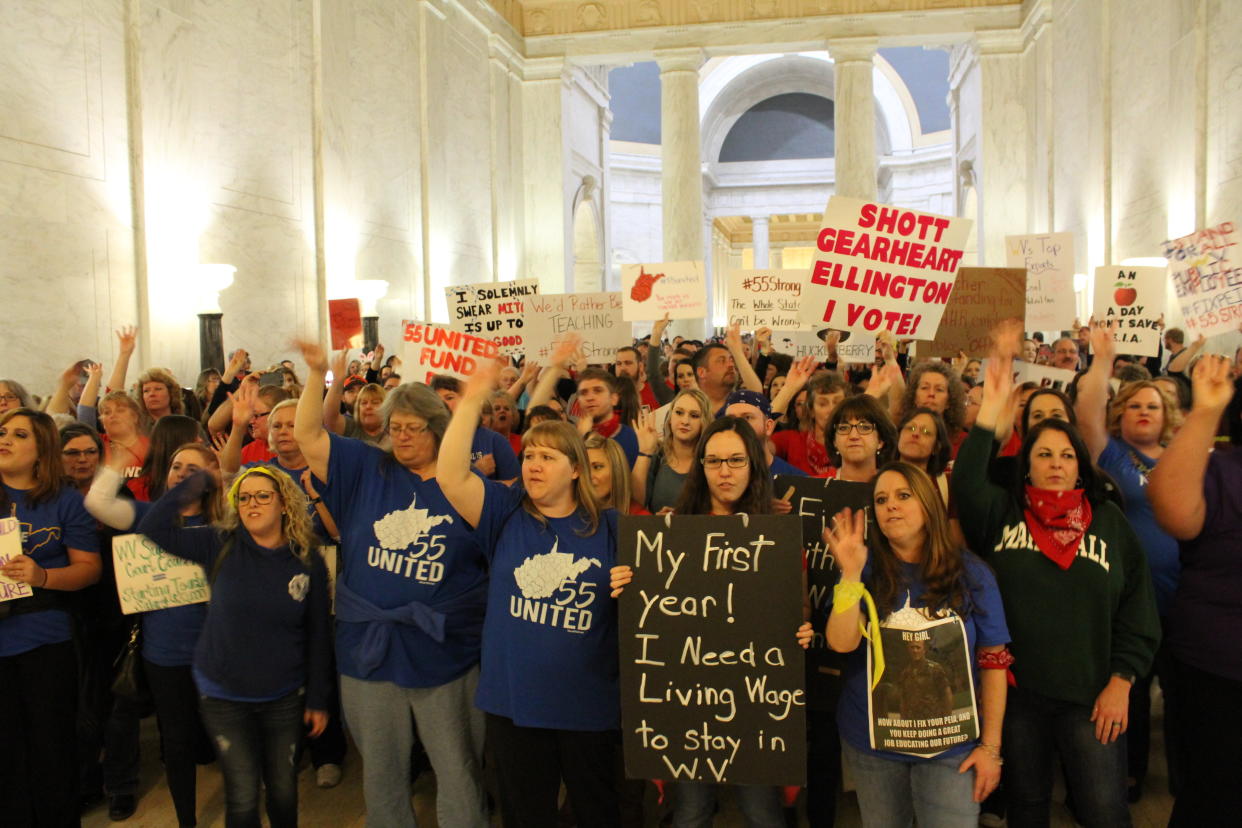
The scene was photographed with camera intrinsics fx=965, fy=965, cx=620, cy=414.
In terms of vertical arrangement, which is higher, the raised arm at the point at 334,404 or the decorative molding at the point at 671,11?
the decorative molding at the point at 671,11

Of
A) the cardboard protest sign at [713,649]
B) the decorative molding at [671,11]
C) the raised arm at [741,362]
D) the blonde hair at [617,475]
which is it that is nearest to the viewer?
the cardboard protest sign at [713,649]

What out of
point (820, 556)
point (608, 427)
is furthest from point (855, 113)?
point (820, 556)

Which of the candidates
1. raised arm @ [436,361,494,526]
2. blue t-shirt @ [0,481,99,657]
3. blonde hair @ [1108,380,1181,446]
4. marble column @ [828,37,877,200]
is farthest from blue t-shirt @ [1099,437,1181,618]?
marble column @ [828,37,877,200]

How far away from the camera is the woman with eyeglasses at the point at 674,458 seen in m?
4.84

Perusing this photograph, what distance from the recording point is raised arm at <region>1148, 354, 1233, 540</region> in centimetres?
330

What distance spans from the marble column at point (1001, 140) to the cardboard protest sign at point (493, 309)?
47.0 feet

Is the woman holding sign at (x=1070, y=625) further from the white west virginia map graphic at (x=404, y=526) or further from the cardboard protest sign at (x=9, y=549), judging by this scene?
the cardboard protest sign at (x=9, y=549)

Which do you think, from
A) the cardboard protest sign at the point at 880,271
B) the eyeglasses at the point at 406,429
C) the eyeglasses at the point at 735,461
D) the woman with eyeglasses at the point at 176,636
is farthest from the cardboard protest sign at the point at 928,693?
the cardboard protest sign at the point at 880,271

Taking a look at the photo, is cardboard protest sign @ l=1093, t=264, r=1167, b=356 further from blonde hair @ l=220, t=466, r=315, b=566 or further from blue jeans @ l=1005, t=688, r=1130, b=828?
blonde hair @ l=220, t=466, r=315, b=566

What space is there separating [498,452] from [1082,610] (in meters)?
2.95

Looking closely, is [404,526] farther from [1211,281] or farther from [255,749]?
[1211,281]

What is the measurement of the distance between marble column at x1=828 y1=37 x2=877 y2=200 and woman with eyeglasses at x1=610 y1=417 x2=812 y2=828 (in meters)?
19.1

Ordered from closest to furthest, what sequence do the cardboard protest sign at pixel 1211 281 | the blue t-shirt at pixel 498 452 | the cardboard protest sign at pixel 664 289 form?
the blue t-shirt at pixel 498 452, the cardboard protest sign at pixel 1211 281, the cardboard protest sign at pixel 664 289

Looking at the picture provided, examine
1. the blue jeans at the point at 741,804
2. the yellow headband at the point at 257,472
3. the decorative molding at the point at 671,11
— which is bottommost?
the blue jeans at the point at 741,804
